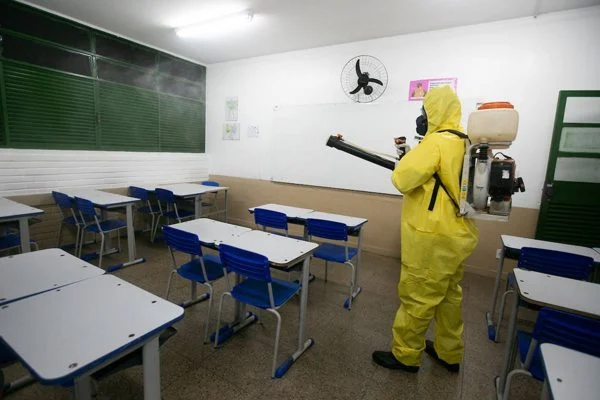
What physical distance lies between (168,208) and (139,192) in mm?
517

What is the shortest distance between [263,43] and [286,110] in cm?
99

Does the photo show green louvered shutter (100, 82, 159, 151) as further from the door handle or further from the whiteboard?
the door handle

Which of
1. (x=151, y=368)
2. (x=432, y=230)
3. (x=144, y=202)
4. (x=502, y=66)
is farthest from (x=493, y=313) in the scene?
(x=144, y=202)

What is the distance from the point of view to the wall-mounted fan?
3932 millimetres

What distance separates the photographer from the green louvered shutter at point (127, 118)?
13.6ft

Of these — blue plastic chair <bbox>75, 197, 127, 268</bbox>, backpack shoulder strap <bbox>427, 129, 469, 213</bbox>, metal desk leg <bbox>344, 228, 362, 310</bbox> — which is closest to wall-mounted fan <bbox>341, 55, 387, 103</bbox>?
metal desk leg <bbox>344, 228, 362, 310</bbox>

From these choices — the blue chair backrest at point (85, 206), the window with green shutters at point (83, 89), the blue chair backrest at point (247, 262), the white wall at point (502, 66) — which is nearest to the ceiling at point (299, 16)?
the white wall at point (502, 66)

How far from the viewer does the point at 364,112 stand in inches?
161

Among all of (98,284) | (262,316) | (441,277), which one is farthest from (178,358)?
(441,277)

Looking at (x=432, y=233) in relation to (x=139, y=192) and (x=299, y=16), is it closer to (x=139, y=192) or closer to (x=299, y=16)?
(x=299, y=16)

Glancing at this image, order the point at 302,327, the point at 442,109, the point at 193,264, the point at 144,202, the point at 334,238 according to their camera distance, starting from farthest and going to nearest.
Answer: the point at 144,202
the point at 334,238
the point at 193,264
the point at 302,327
the point at 442,109

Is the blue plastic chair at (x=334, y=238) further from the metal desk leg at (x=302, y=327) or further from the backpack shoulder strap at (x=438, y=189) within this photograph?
the backpack shoulder strap at (x=438, y=189)

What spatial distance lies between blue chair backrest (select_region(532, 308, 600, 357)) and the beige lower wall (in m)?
2.48

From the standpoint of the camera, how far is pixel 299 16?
3361mm
